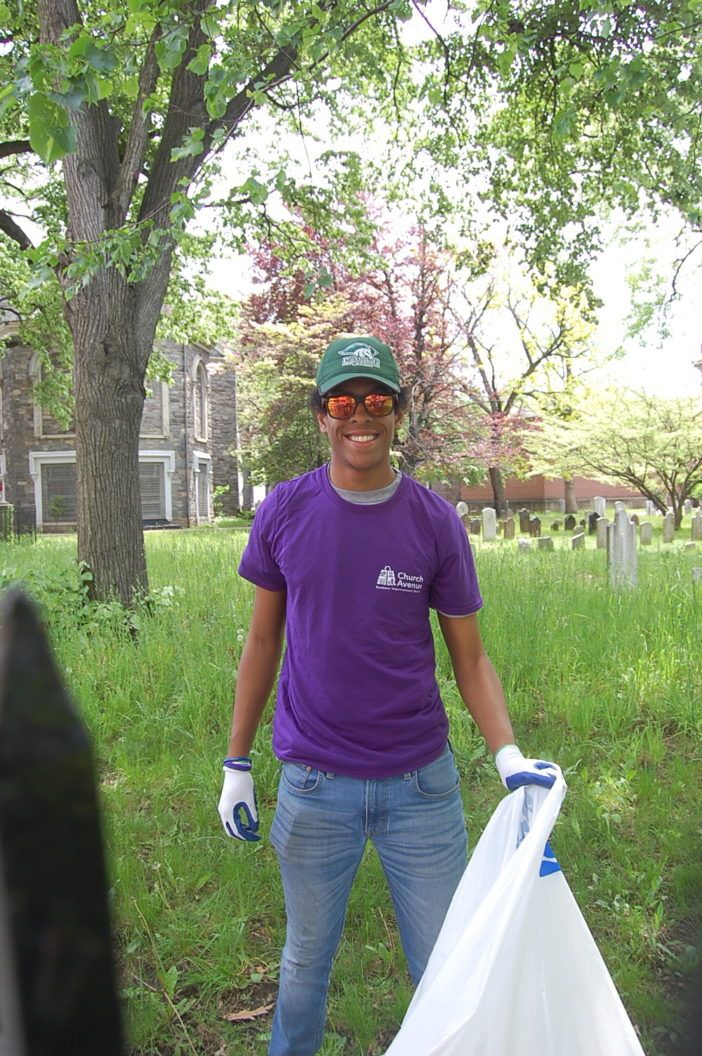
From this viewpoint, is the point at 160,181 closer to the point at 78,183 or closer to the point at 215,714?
the point at 78,183

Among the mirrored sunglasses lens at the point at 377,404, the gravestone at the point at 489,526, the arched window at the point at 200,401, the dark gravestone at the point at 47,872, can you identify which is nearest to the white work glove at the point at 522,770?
the mirrored sunglasses lens at the point at 377,404

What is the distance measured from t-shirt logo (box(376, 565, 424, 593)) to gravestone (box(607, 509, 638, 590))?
5896mm

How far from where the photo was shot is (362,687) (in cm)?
188

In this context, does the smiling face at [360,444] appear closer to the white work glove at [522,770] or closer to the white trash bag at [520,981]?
the white work glove at [522,770]

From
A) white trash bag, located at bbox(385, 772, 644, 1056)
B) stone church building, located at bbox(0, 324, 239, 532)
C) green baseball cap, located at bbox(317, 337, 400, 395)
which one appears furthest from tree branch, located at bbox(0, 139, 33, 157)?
stone church building, located at bbox(0, 324, 239, 532)

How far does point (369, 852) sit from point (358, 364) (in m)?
2.36

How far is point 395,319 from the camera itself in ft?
63.9

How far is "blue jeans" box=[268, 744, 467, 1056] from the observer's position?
188 cm

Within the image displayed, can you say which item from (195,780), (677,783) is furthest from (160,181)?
(677,783)

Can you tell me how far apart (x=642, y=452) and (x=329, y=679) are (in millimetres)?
19316

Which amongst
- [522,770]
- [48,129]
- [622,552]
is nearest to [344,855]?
[522,770]

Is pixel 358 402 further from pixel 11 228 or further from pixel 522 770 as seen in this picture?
pixel 11 228

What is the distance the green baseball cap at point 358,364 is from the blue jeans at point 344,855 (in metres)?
0.96

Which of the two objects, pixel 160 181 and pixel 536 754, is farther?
pixel 160 181
